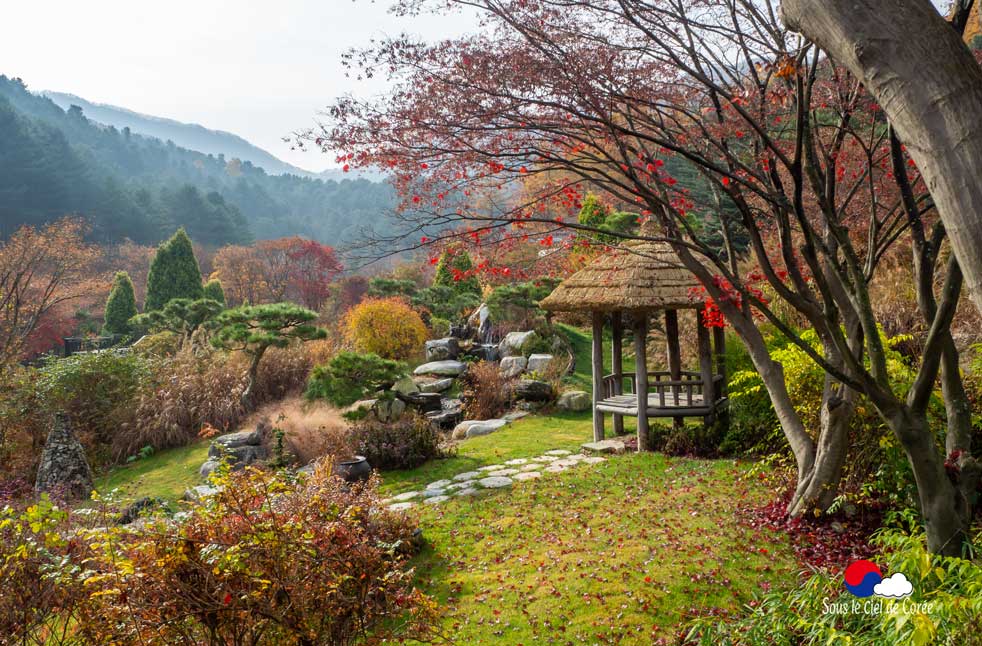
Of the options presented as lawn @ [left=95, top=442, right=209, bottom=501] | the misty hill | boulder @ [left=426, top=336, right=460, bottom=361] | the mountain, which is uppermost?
the mountain

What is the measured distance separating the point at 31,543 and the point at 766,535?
4320mm

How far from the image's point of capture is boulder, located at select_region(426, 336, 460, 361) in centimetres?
1401

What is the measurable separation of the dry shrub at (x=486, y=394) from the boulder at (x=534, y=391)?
1.14ft

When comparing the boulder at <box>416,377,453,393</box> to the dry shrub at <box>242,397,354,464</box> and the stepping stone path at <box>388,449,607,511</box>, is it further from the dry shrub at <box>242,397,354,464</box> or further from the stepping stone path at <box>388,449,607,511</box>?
the stepping stone path at <box>388,449,607,511</box>

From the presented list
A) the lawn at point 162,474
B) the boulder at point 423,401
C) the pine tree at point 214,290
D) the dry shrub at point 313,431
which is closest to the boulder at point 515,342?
the boulder at point 423,401

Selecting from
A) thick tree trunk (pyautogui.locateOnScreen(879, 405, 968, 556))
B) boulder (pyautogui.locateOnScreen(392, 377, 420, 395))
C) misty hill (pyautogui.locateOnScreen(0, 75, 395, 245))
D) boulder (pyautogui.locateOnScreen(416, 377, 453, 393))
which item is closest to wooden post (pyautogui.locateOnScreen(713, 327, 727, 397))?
boulder (pyautogui.locateOnScreen(392, 377, 420, 395))

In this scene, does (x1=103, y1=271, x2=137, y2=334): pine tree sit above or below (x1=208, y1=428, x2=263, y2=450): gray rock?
above

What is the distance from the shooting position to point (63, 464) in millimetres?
7586

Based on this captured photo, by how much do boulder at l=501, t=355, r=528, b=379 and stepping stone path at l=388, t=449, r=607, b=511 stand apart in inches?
Answer: 178

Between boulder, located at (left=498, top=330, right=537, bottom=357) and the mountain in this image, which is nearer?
boulder, located at (left=498, top=330, right=537, bottom=357)

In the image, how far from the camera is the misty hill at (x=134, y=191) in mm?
35062

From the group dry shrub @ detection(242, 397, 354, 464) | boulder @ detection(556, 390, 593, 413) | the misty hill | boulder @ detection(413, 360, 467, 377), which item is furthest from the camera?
the misty hill

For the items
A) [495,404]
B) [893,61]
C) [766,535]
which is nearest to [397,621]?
[766,535]

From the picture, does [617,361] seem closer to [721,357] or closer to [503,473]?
[721,357]
